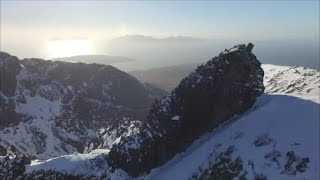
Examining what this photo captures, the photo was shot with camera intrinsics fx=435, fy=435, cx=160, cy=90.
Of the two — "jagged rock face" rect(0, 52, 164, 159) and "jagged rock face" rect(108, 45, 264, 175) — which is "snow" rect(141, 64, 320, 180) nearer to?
"jagged rock face" rect(108, 45, 264, 175)

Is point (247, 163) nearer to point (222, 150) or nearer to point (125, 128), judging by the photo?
point (222, 150)

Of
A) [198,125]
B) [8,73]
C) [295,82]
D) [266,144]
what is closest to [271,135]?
[266,144]

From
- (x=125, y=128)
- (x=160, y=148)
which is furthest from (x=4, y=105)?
(x=160, y=148)

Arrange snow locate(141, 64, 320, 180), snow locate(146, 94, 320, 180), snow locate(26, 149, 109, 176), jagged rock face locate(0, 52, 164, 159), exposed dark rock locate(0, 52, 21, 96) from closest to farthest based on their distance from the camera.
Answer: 1. snow locate(146, 94, 320, 180)
2. snow locate(141, 64, 320, 180)
3. snow locate(26, 149, 109, 176)
4. jagged rock face locate(0, 52, 164, 159)
5. exposed dark rock locate(0, 52, 21, 96)

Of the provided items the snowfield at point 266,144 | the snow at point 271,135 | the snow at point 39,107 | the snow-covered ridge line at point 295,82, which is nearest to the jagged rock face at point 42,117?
the snow at point 39,107

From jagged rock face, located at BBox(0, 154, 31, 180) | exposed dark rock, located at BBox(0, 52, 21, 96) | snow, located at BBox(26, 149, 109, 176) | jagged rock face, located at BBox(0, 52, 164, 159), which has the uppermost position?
snow, located at BBox(26, 149, 109, 176)

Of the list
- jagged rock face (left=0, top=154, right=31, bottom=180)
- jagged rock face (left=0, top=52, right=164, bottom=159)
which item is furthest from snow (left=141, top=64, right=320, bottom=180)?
jagged rock face (left=0, top=52, right=164, bottom=159)
